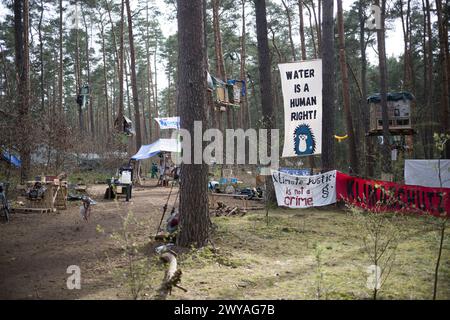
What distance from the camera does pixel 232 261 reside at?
19.3 feet

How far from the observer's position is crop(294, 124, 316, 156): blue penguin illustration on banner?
9.48m

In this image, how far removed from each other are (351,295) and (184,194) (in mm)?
3296

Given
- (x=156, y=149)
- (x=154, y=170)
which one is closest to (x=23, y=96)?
(x=156, y=149)

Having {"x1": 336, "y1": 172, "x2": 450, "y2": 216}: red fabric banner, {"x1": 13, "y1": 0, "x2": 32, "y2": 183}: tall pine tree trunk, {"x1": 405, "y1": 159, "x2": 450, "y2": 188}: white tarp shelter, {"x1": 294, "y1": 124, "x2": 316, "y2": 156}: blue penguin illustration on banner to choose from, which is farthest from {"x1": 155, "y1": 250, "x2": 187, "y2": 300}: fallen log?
{"x1": 405, "y1": 159, "x2": 450, "y2": 188}: white tarp shelter

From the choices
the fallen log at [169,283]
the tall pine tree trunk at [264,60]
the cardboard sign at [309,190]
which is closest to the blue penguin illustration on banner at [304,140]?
the cardboard sign at [309,190]

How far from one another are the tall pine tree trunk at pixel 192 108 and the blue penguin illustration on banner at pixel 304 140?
3.86 metres

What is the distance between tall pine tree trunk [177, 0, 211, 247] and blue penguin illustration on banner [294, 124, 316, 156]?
3.86 metres

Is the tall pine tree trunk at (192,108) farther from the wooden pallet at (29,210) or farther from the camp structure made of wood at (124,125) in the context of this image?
the camp structure made of wood at (124,125)

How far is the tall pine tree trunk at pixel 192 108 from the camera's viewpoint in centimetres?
635

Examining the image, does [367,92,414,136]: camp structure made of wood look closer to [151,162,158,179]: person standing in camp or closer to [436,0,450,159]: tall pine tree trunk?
[436,0,450,159]: tall pine tree trunk

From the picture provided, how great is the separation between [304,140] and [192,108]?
4.18m

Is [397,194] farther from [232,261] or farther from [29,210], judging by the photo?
[29,210]
